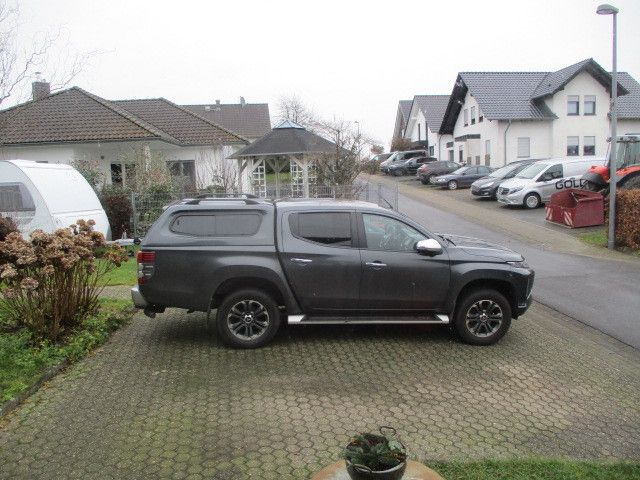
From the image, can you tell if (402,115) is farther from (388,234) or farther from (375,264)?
(375,264)

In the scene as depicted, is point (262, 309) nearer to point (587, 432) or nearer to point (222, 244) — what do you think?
point (222, 244)

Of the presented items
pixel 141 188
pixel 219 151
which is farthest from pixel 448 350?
pixel 219 151

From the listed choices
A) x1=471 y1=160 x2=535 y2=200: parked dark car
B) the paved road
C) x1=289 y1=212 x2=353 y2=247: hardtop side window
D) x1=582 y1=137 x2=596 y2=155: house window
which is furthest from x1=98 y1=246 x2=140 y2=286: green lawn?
x1=582 y1=137 x2=596 y2=155: house window

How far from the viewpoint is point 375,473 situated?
3.11 m

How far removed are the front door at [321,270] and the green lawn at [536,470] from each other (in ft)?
9.76

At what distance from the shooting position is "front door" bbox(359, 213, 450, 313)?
23.4ft

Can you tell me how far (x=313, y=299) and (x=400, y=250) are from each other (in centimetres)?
122

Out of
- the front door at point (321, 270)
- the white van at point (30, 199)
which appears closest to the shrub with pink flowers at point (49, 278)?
the front door at point (321, 270)

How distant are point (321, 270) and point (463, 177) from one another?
28408mm

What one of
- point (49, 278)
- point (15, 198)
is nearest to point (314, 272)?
point (49, 278)

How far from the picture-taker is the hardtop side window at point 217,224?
7184mm

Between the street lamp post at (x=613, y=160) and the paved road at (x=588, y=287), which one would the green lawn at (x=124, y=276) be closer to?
the paved road at (x=588, y=287)

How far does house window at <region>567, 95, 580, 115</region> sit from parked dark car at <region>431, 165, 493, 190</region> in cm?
881

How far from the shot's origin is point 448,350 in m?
7.13
